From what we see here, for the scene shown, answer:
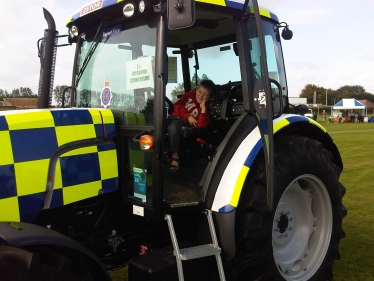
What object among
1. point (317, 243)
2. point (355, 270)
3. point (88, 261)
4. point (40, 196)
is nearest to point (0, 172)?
point (40, 196)

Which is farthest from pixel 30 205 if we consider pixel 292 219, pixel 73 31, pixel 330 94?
pixel 330 94

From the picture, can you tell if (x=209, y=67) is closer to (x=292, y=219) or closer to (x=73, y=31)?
(x=73, y=31)

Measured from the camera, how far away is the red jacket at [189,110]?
329 cm

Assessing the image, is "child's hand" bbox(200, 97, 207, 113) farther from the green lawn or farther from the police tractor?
the green lawn

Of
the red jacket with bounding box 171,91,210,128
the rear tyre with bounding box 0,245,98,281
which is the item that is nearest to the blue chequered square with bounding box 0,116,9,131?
the rear tyre with bounding box 0,245,98,281

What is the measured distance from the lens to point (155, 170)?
2.64 meters

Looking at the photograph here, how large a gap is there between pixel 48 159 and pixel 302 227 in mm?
2325

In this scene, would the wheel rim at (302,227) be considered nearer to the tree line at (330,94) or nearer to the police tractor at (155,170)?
the police tractor at (155,170)

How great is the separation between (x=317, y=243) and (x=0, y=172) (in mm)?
2701

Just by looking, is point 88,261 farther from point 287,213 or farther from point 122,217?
point 287,213

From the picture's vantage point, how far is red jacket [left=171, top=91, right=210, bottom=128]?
329 centimetres

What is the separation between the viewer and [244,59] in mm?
3092

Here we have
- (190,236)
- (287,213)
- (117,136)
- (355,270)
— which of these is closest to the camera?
(117,136)

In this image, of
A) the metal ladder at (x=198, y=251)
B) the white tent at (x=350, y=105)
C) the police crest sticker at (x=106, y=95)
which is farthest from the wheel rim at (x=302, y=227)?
the white tent at (x=350, y=105)
